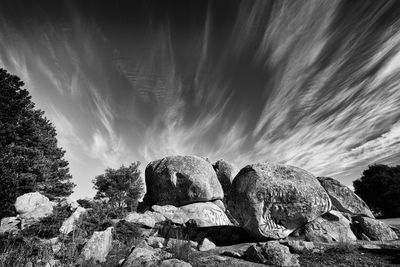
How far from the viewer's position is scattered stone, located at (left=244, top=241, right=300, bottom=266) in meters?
5.34

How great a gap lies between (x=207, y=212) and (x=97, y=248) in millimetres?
9179

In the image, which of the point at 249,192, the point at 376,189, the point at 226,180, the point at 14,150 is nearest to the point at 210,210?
the point at 226,180

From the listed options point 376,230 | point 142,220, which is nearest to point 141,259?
point 142,220

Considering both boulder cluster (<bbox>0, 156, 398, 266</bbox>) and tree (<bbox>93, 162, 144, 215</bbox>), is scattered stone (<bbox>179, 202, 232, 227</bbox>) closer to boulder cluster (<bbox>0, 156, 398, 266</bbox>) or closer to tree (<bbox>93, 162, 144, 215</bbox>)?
boulder cluster (<bbox>0, 156, 398, 266</bbox>)

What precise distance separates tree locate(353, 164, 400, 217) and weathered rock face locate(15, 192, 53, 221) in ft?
120

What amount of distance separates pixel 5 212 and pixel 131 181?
21072 millimetres

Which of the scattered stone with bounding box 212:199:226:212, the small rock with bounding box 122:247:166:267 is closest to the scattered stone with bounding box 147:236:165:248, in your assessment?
the small rock with bounding box 122:247:166:267

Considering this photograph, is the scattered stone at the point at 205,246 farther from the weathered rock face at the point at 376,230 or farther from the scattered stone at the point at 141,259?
the weathered rock face at the point at 376,230

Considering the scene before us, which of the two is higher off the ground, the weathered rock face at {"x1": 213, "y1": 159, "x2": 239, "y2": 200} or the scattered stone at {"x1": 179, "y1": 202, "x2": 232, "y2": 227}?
the weathered rock face at {"x1": 213, "y1": 159, "x2": 239, "y2": 200}

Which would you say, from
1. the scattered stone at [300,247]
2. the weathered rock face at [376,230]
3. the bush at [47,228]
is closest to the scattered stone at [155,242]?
the scattered stone at [300,247]

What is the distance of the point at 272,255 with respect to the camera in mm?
5508

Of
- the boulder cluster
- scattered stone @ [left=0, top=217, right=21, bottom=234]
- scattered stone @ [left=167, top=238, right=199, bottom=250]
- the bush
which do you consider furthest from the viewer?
scattered stone @ [left=0, top=217, right=21, bottom=234]

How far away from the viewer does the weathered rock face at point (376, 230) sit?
8.12 metres

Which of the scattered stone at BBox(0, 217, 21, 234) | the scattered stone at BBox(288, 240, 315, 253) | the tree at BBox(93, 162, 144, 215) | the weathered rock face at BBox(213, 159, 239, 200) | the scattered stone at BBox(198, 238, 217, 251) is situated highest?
the tree at BBox(93, 162, 144, 215)
